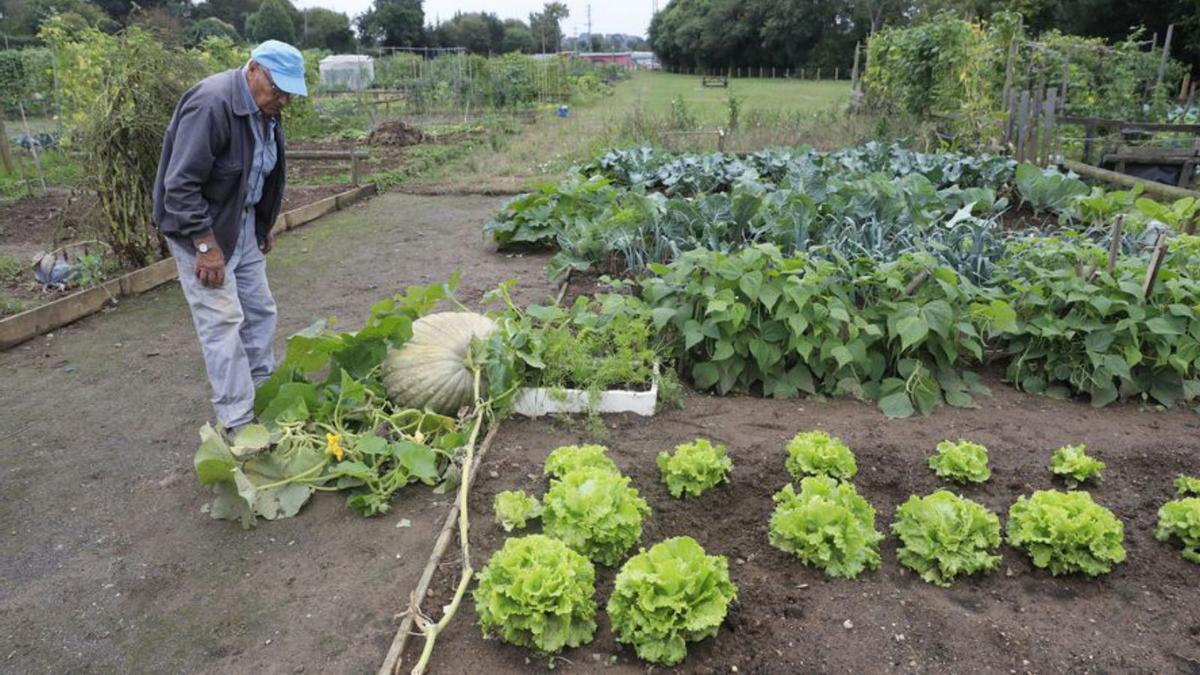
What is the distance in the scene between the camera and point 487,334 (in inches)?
159

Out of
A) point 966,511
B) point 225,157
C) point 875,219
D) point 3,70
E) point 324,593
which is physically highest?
point 3,70

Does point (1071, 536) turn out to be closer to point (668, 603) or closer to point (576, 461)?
point (668, 603)

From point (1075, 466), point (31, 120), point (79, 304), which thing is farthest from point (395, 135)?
point (1075, 466)

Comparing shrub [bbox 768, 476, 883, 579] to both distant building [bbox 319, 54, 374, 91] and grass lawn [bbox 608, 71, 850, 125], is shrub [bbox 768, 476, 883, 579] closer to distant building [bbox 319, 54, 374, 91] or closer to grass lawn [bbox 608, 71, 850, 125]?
grass lawn [bbox 608, 71, 850, 125]

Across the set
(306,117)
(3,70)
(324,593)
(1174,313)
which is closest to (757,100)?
(306,117)

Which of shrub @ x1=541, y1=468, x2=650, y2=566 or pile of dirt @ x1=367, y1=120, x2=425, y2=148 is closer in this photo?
shrub @ x1=541, y1=468, x2=650, y2=566

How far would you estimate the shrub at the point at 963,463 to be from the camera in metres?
3.24

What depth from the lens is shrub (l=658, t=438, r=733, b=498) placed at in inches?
125

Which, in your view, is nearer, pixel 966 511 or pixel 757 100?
pixel 966 511

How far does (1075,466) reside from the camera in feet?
10.7

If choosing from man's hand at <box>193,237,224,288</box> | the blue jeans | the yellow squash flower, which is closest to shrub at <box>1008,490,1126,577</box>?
the yellow squash flower

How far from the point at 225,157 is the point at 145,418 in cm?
158

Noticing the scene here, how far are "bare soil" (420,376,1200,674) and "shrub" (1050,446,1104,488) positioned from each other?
63 mm

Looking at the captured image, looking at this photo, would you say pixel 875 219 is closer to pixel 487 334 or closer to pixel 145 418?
pixel 487 334
